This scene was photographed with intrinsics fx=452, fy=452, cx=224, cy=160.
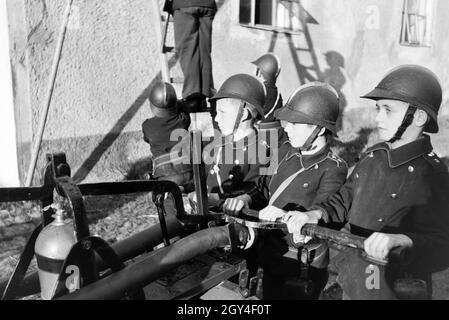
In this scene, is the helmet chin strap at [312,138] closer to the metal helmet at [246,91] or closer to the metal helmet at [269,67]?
the metal helmet at [246,91]

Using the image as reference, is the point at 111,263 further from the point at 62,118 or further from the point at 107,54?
the point at 107,54

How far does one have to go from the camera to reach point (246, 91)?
281 cm

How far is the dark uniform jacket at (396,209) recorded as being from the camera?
1.90 meters

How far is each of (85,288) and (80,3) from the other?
439 centimetres

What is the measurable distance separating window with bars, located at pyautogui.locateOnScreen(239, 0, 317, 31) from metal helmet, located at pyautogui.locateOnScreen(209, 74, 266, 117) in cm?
491

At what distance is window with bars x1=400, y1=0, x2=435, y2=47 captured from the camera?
10.8 meters

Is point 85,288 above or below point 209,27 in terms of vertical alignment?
below

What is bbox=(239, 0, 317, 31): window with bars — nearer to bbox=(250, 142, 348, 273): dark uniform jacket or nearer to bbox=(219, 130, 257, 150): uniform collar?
bbox=(219, 130, 257, 150): uniform collar

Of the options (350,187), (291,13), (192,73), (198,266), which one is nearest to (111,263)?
(198,266)

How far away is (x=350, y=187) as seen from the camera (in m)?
2.24

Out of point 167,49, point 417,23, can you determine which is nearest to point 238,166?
point 167,49

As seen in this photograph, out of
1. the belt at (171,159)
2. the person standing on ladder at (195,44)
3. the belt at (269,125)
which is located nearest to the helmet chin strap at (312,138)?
the belt at (171,159)

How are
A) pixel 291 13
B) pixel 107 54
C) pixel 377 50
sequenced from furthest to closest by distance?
pixel 377 50, pixel 291 13, pixel 107 54

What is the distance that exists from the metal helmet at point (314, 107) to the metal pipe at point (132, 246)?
0.86m
